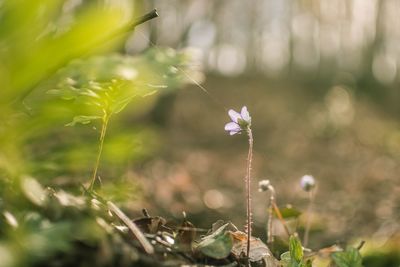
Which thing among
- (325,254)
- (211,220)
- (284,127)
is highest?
(325,254)

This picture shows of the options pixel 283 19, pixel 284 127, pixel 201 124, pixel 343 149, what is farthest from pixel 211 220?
pixel 283 19

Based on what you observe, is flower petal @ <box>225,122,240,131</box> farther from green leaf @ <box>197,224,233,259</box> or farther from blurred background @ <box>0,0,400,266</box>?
green leaf @ <box>197,224,233,259</box>

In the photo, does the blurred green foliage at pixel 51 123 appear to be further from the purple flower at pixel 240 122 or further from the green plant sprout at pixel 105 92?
the purple flower at pixel 240 122

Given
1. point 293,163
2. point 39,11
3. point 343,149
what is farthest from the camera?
point 343,149

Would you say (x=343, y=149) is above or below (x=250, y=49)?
below

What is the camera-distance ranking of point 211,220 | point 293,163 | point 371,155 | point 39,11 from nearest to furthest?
point 39,11, point 211,220, point 293,163, point 371,155

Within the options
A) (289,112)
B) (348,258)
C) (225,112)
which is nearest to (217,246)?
(348,258)

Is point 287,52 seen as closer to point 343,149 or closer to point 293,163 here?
point 343,149
